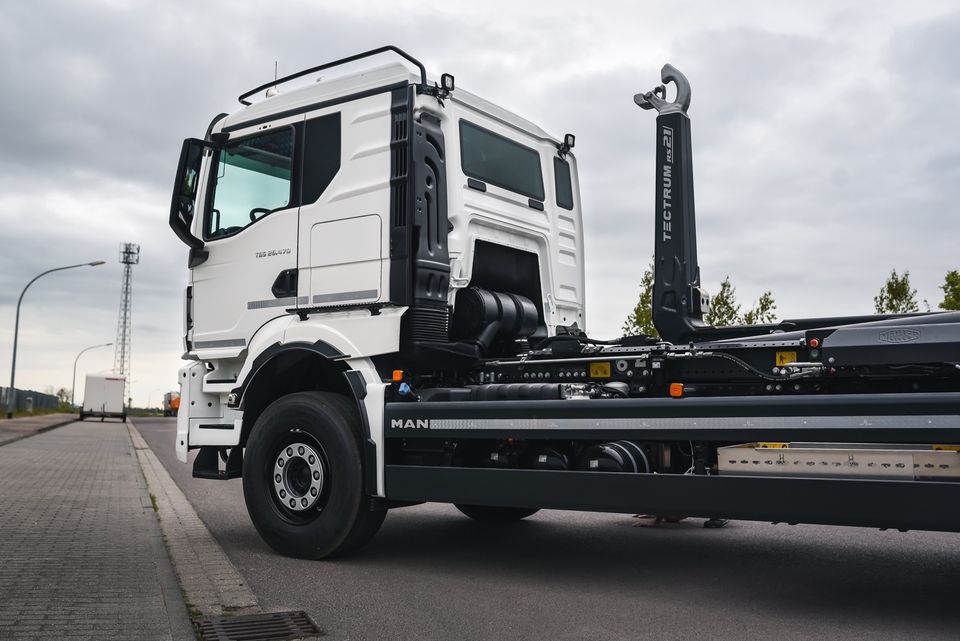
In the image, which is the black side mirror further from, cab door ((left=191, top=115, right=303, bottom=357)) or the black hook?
the black hook

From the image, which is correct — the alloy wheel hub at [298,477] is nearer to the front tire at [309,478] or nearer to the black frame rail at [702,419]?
the front tire at [309,478]

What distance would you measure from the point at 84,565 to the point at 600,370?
365 centimetres

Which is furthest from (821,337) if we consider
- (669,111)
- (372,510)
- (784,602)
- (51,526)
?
(51,526)

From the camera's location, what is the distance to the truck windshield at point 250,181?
7.60 metres

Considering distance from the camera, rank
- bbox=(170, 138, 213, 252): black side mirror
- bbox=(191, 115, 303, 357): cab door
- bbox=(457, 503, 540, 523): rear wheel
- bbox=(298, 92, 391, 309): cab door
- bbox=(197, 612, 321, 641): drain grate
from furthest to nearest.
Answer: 1. bbox=(457, 503, 540, 523): rear wheel
2. bbox=(170, 138, 213, 252): black side mirror
3. bbox=(191, 115, 303, 357): cab door
4. bbox=(298, 92, 391, 309): cab door
5. bbox=(197, 612, 321, 641): drain grate

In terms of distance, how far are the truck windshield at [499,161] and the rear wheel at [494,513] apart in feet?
9.50

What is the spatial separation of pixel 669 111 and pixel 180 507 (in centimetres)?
656

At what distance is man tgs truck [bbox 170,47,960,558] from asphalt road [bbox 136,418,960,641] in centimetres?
55

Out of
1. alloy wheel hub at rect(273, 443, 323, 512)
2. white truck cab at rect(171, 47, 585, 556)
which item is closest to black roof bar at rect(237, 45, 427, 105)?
white truck cab at rect(171, 47, 585, 556)

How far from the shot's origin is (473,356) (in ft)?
22.7

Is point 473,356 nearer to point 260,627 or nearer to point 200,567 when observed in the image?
point 200,567

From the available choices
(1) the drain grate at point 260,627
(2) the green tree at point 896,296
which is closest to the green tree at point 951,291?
(2) the green tree at point 896,296

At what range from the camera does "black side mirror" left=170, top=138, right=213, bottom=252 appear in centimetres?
783

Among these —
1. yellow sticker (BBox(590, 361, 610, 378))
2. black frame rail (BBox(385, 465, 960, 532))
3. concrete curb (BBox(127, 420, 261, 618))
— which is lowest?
concrete curb (BBox(127, 420, 261, 618))
